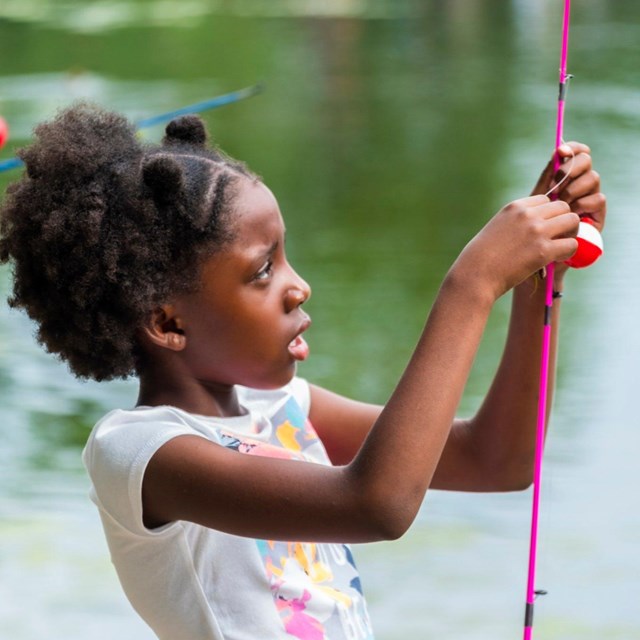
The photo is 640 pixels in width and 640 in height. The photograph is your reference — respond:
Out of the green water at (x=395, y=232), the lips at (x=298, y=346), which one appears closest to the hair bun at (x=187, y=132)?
the lips at (x=298, y=346)

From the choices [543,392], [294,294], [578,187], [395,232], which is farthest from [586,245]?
[395,232]

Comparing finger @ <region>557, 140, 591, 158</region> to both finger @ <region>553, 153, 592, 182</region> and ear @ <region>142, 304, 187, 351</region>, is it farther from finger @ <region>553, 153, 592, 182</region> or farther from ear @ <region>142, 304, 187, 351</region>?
ear @ <region>142, 304, 187, 351</region>

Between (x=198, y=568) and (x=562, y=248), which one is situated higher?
(x=562, y=248)

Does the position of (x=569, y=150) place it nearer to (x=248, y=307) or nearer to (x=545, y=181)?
(x=545, y=181)

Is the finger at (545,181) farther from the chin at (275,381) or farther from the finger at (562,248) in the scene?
the chin at (275,381)

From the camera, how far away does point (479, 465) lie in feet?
5.12

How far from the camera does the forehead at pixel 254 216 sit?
1329mm

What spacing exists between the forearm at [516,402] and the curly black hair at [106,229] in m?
0.35

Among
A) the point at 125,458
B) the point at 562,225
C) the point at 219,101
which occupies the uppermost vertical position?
the point at 562,225

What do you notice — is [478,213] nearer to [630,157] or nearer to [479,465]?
[630,157]

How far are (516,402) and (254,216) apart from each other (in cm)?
38

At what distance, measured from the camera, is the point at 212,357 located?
1363 mm

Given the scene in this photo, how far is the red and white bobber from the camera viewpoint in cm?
134

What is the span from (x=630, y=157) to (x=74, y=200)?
179 inches
